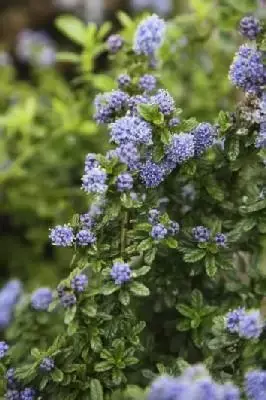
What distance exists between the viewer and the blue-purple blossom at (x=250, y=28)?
118cm

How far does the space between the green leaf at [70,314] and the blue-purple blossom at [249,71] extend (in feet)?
1.26

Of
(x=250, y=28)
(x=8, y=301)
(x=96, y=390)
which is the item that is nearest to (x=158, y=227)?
(x=96, y=390)

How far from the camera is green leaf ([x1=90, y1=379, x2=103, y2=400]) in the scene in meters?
1.03

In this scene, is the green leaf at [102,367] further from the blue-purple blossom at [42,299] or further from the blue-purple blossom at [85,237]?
the blue-purple blossom at [42,299]

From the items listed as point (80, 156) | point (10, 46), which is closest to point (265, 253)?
point (80, 156)

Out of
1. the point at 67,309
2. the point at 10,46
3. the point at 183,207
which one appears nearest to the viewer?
the point at 67,309

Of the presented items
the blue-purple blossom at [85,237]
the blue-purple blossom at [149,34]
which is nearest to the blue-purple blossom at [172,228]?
the blue-purple blossom at [85,237]

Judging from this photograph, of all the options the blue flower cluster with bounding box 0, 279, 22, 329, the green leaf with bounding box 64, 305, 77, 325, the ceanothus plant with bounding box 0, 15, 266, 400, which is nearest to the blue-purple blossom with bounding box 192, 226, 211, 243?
the ceanothus plant with bounding box 0, 15, 266, 400

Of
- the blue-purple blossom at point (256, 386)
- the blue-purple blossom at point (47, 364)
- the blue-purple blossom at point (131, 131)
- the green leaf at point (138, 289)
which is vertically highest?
the blue-purple blossom at point (131, 131)

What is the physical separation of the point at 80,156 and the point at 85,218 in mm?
686

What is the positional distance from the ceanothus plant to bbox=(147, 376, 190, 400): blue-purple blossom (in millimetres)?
109

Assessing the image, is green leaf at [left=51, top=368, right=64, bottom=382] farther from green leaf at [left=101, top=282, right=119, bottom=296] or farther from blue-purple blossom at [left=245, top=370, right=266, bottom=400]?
blue-purple blossom at [left=245, top=370, right=266, bottom=400]

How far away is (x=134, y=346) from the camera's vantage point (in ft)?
3.55

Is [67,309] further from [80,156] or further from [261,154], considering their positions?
[80,156]
